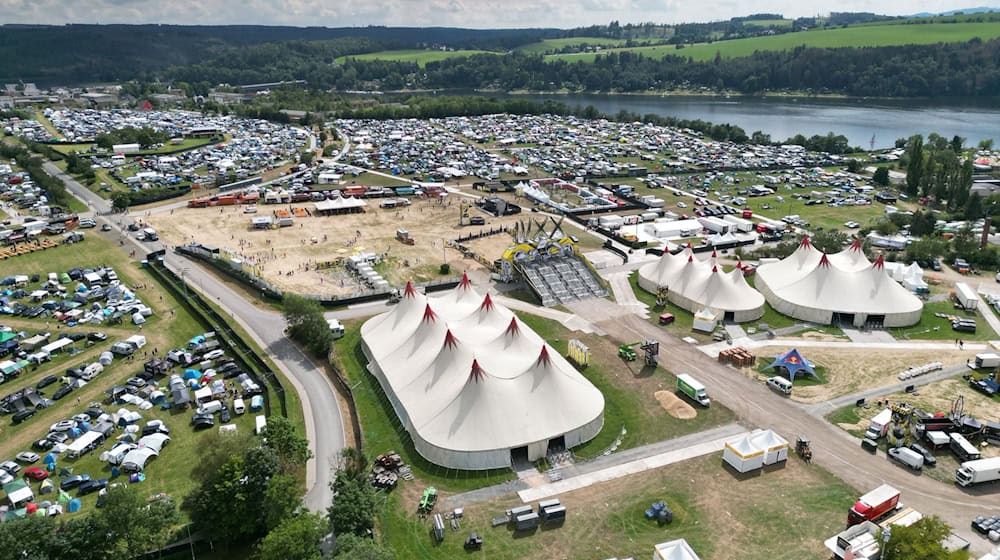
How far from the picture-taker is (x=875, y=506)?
30.2 metres

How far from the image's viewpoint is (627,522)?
31172mm

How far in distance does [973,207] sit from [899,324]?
157 ft

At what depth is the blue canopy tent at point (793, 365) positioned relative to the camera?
1748 inches

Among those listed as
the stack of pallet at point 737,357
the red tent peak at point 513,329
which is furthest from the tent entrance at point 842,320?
the red tent peak at point 513,329

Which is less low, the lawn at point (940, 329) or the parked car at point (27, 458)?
the parked car at point (27, 458)

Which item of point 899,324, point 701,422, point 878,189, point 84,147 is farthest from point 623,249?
point 84,147

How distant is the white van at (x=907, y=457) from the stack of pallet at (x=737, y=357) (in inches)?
465

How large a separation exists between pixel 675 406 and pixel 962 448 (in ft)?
51.2

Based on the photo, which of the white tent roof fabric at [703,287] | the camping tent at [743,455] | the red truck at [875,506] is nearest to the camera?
the red truck at [875,506]

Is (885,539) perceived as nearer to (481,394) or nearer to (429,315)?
(481,394)

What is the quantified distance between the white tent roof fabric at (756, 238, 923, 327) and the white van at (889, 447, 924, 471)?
19.6 meters

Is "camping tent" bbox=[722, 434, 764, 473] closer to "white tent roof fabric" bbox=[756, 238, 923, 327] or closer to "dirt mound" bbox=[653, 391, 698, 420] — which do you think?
"dirt mound" bbox=[653, 391, 698, 420]

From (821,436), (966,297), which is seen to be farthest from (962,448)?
(966,297)

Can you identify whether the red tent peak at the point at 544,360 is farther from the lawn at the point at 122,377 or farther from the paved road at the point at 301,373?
the lawn at the point at 122,377
